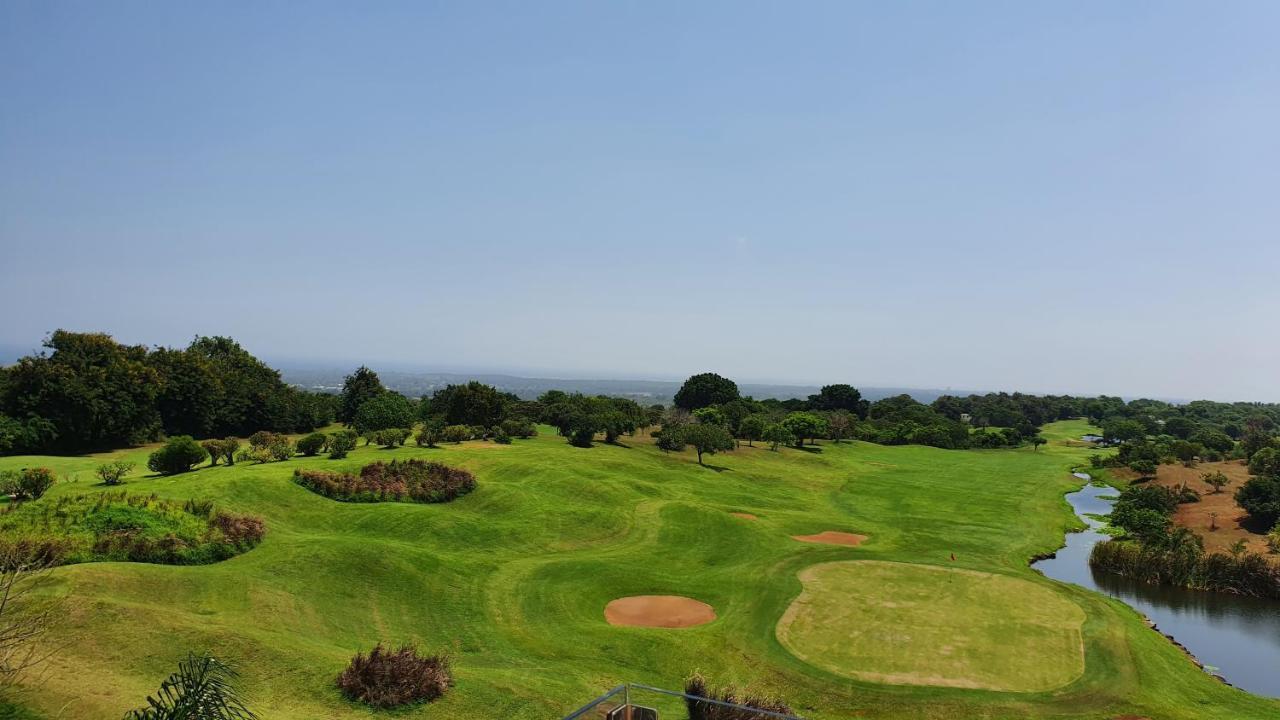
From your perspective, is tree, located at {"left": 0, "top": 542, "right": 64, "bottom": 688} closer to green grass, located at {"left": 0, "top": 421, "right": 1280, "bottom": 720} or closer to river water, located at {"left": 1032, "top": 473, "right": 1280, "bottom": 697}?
green grass, located at {"left": 0, "top": 421, "right": 1280, "bottom": 720}

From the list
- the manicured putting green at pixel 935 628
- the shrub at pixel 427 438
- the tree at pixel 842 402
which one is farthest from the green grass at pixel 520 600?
the tree at pixel 842 402

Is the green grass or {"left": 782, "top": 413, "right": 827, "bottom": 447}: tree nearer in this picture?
the green grass

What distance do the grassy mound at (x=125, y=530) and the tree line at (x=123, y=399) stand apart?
33.0 m

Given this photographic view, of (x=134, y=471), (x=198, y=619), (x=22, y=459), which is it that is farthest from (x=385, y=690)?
(x=22, y=459)

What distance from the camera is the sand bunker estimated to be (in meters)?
25.9

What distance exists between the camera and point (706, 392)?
130 meters

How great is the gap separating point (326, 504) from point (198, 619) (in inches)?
691

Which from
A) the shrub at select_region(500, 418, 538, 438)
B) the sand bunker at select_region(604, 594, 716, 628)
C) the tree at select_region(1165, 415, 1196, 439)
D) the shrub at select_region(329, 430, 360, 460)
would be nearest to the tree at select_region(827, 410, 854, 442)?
the shrub at select_region(500, 418, 538, 438)

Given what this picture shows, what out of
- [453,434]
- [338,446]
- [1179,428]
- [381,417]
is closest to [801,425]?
[453,434]

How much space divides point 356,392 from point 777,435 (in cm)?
6172

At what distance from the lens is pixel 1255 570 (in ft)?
119

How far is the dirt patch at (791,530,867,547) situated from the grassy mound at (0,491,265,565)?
110ft

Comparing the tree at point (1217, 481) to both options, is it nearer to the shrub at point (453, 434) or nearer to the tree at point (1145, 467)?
the tree at point (1145, 467)

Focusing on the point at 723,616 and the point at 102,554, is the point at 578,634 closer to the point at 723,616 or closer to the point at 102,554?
the point at 723,616
